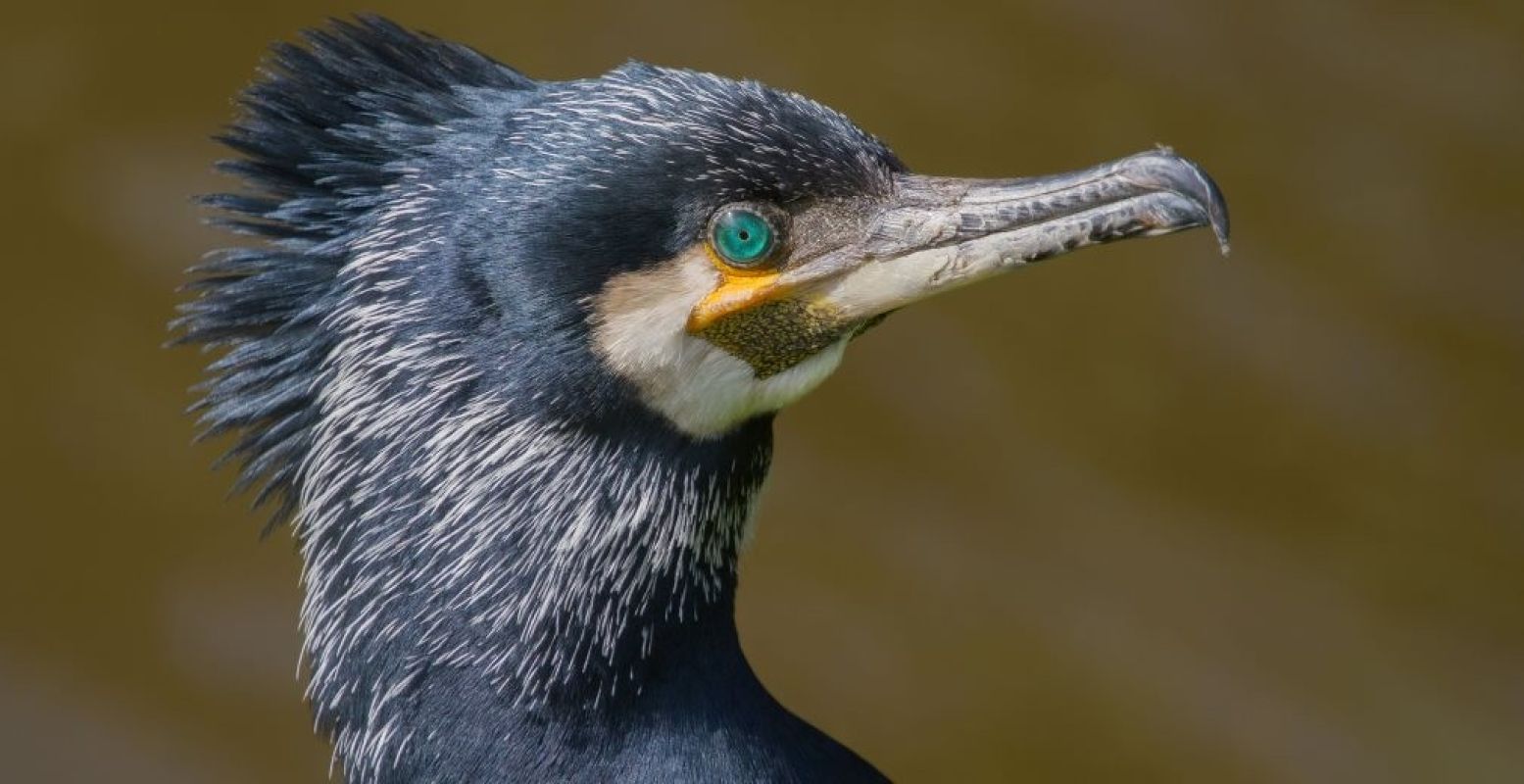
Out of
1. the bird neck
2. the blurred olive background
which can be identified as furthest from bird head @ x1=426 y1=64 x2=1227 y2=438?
the blurred olive background

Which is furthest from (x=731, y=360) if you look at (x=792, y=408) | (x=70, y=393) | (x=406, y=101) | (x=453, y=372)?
(x=70, y=393)

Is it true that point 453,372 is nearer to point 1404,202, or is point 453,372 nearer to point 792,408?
point 792,408

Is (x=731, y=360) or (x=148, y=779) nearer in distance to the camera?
(x=731, y=360)

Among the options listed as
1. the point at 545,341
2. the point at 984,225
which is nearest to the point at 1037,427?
the point at 984,225

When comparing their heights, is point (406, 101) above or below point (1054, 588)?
above

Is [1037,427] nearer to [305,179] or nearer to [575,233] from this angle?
[305,179]

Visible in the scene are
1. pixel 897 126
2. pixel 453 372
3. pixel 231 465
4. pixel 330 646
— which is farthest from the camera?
pixel 897 126

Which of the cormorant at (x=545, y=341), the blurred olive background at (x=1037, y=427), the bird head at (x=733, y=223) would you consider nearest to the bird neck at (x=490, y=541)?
the cormorant at (x=545, y=341)
